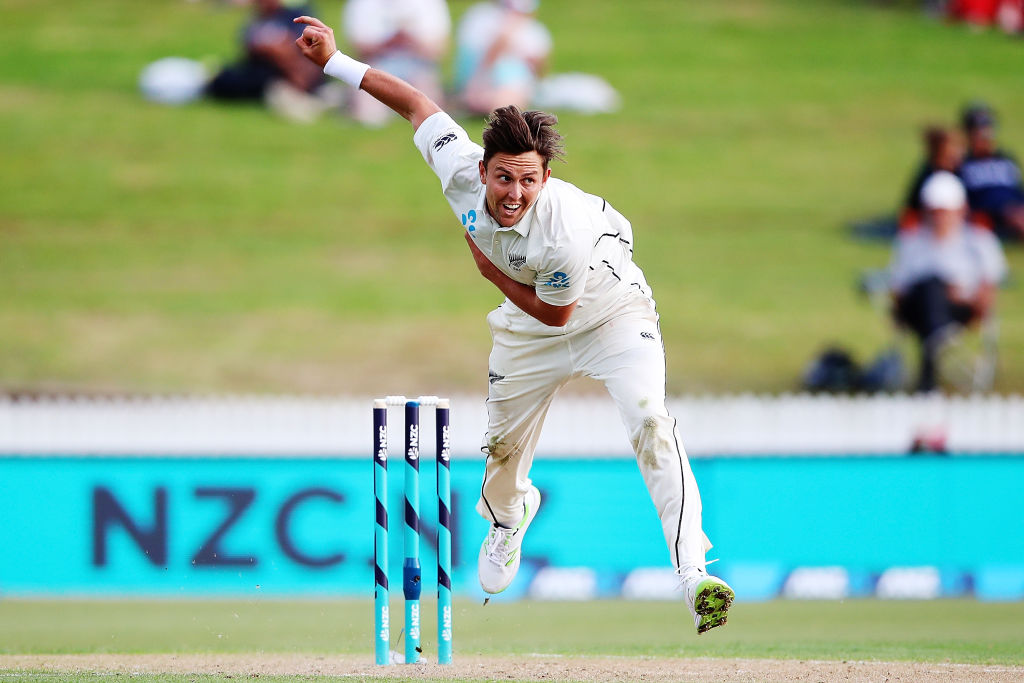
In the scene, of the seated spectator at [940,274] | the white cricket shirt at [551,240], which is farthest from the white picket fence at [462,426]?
the white cricket shirt at [551,240]

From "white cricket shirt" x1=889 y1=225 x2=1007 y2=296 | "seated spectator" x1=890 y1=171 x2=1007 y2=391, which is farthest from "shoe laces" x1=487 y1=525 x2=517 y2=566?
"white cricket shirt" x1=889 y1=225 x2=1007 y2=296

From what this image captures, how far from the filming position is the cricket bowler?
4.93 m

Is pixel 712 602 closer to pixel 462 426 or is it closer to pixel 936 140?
pixel 462 426

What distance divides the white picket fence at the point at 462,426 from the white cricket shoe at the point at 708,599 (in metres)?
6.27

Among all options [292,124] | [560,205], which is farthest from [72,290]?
[560,205]

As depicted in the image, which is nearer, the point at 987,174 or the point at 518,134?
the point at 518,134

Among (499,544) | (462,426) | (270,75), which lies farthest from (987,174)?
(499,544)

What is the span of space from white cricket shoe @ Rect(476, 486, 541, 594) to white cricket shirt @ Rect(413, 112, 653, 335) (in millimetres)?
920

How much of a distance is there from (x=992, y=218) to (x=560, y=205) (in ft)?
35.8

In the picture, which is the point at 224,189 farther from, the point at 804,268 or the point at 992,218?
the point at 992,218

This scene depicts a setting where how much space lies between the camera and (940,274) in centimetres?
1229

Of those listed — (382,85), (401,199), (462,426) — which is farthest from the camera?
(401,199)

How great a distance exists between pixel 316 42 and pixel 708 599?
8.17ft

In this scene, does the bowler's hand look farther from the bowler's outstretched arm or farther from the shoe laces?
the shoe laces
